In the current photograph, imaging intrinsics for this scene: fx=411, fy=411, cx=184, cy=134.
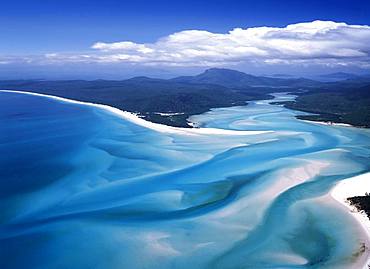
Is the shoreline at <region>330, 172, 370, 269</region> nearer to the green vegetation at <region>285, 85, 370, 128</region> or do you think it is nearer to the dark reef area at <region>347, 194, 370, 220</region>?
the dark reef area at <region>347, 194, 370, 220</region>

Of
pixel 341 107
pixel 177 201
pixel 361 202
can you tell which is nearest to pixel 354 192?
pixel 361 202

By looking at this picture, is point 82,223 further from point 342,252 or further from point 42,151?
point 42,151

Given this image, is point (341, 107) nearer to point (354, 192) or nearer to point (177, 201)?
point (354, 192)

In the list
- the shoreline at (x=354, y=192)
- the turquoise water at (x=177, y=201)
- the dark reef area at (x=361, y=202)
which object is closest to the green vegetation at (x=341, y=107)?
the turquoise water at (x=177, y=201)

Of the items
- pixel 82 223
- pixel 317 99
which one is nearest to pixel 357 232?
pixel 82 223

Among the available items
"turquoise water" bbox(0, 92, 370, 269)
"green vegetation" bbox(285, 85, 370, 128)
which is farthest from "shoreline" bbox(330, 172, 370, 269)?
"green vegetation" bbox(285, 85, 370, 128)
